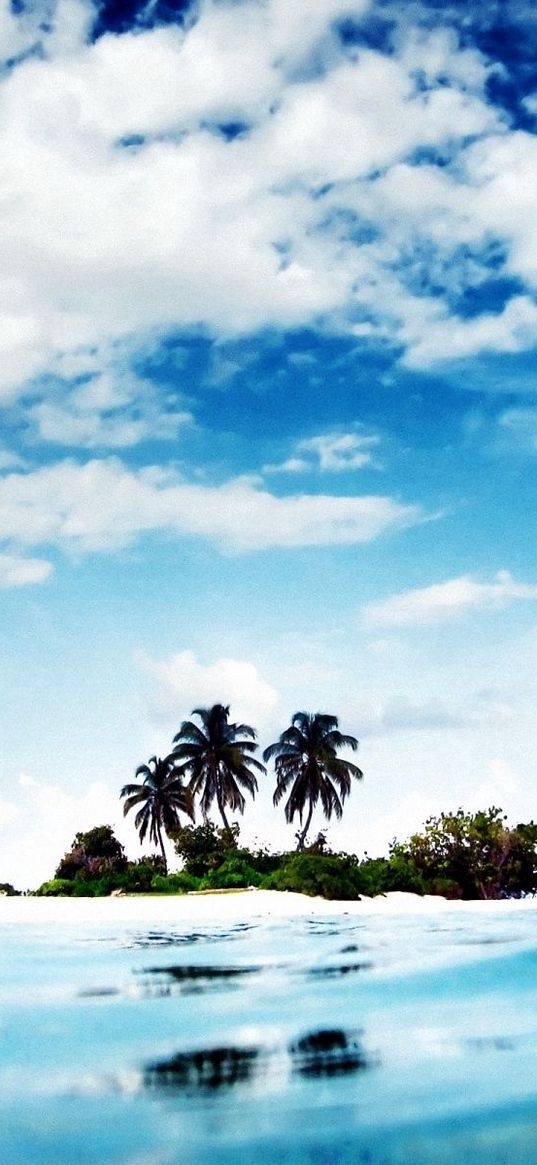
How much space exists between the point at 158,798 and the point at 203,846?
13.8 meters

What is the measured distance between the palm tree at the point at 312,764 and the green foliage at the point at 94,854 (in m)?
9.55

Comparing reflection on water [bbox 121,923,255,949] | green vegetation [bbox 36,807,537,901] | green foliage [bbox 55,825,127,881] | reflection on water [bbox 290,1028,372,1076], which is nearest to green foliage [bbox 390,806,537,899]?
green vegetation [bbox 36,807,537,901]

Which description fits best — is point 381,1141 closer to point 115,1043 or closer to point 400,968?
point 115,1043

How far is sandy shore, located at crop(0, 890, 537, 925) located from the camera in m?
18.0

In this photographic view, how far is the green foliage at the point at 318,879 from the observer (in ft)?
75.2

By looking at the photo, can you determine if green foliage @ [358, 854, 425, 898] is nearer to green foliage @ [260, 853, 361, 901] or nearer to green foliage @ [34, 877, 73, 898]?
green foliage @ [260, 853, 361, 901]

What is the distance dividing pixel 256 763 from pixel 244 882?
20.7 m

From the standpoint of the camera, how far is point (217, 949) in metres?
11.9

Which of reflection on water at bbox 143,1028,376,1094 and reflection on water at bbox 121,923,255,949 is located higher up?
reflection on water at bbox 143,1028,376,1094

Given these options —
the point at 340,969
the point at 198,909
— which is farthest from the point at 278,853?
the point at 340,969

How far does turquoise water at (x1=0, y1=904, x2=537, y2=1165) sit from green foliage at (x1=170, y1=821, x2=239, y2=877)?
2117cm

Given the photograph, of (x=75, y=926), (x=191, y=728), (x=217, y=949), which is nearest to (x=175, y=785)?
(x=191, y=728)

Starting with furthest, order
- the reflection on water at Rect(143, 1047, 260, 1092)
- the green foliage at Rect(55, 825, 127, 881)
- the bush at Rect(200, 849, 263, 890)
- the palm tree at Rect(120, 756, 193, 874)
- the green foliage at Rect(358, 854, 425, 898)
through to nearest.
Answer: the palm tree at Rect(120, 756, 193, 874) → the green foliage at Rect(55, 825, 127, 881) → the bush at Rect(200, 849, 263, 890) → the green foliage at Rect(358, 854, 425, 898) → the reflection on water at Rect(143, 1047, 260, 1092)

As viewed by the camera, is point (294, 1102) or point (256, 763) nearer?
point (294, 1102)
